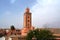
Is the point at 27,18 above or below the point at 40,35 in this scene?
above

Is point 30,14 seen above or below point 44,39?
above

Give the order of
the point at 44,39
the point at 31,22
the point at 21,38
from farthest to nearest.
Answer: the point at 31,22, the point at 21,38, the point at 44,39

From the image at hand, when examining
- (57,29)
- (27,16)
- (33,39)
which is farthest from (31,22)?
(33,39)

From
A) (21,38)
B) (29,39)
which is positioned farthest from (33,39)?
(21,38)

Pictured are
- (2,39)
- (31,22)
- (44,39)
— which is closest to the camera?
(44,39)

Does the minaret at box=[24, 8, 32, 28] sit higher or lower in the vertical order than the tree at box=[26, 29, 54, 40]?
higher

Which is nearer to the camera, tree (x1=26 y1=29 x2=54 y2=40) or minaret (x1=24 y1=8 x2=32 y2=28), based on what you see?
tree (x1=26 y1=29 x2=54 y2=40)

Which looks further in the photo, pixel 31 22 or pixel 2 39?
pixel 31 22

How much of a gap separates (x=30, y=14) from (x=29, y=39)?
6.50 m

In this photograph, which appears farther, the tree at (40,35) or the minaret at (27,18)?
the minaret at (27,18)

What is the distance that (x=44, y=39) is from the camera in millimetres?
22203

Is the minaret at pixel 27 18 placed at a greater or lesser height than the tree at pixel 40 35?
greater

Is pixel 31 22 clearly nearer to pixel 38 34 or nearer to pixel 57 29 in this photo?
pixel 57 29

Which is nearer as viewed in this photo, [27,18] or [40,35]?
[40,35]
